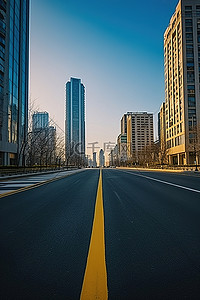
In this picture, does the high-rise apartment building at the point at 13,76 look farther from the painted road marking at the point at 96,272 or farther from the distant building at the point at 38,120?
the painted road marking at the point at 96,272

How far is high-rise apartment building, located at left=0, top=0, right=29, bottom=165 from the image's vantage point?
41688 mm

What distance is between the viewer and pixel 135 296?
2086mm

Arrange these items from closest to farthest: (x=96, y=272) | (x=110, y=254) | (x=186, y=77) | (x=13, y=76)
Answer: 1. (x=96, y=272)
2. (x=110, y=254)
3. (x=13, y=76)
4. (x=186, y=77)

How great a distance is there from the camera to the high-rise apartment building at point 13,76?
4169 centimetres

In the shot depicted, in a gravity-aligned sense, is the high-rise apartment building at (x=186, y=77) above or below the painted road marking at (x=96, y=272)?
above

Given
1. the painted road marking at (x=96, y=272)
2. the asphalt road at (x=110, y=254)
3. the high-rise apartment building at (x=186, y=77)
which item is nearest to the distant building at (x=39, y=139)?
the asphalt road at (x=110, y=254)

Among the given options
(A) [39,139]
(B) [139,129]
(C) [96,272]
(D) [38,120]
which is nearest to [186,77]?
(D) [38,120]

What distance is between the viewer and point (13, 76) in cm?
4628

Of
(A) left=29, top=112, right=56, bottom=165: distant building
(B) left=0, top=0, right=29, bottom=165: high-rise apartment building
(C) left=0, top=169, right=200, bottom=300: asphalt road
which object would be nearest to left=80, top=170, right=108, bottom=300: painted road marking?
(C) left=0, top=169, right=200, bottom=300: asphalt road

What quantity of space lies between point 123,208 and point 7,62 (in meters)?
45.0

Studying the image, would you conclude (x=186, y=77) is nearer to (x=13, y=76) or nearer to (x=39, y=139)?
(x=39, y=139)

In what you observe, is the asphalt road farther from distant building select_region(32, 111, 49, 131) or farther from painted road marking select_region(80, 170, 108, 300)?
distant building select_region(32, 111, 49, 131)

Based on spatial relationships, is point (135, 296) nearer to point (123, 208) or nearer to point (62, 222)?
point (62, 222)

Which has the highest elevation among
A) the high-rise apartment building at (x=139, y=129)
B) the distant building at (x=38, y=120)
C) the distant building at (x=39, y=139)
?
the high-rise apartment building at (x=139, y=129)
